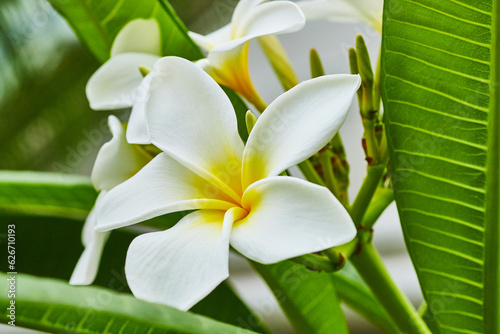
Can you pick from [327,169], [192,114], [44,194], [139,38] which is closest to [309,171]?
[327,169]

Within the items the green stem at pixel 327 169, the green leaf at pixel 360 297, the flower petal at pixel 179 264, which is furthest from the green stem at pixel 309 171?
the green leaf at pixel 360 297

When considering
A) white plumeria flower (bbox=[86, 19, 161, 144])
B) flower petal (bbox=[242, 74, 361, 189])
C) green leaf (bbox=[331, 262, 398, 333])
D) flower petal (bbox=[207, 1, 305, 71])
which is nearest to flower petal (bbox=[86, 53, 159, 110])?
white plumeria flower (bbox=[86, 19, 161, 144])

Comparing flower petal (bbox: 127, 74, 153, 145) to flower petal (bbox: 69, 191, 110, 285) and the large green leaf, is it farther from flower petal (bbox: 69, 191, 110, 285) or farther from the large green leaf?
the large green leaf

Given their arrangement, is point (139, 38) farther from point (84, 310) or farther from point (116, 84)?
point (84, 310)

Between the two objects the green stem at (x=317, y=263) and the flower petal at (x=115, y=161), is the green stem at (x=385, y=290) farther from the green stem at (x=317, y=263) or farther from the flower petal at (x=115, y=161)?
the flower petal at (x=115, y=161)

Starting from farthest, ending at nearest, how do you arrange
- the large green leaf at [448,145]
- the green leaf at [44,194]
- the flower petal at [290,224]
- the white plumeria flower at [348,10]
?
the green leaf at [44,194], the white plumeria flower at [348,10], the large green leaf at [448,145], the flower petal at [290,224]

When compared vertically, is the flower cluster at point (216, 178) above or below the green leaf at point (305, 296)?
above
